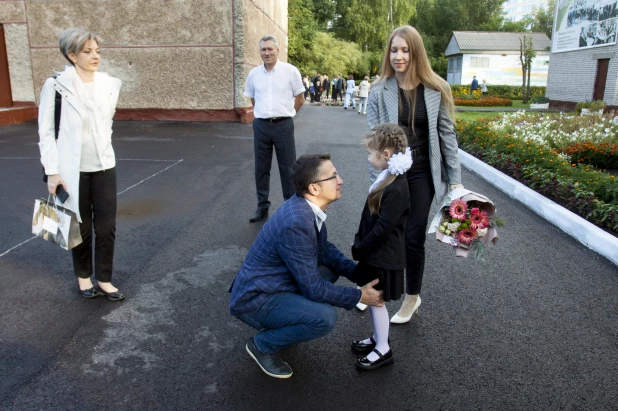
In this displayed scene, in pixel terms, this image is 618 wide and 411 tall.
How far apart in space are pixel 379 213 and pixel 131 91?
13.9 m

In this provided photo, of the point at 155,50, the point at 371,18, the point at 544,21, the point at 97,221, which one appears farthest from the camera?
the point at 544,21

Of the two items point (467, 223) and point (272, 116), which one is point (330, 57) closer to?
point (272, 116)

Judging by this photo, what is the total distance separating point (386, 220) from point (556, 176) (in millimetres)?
4940

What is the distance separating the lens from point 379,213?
278cm

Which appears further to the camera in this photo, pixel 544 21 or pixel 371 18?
pixel 544 21

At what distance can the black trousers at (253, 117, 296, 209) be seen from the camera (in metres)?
5.79

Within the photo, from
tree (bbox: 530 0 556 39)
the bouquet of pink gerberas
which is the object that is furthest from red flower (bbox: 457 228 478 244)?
tree (bbox: 530 0 556 39)

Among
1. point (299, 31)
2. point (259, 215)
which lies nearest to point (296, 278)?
point (259, 215)

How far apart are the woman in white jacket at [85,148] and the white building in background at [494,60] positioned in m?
48.2

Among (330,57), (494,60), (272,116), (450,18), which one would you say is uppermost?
(450,18)

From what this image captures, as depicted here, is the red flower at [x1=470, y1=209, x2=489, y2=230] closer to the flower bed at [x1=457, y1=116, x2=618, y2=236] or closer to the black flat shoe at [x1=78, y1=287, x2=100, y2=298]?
the black flat shoe at [x1=78, y1=287, x2=100, y2=298]

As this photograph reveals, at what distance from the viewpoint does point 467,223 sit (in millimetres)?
2840

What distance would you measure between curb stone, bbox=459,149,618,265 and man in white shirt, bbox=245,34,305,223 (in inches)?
120

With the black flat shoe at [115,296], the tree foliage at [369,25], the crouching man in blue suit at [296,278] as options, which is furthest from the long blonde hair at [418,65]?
the tree foliage at [369,25]
